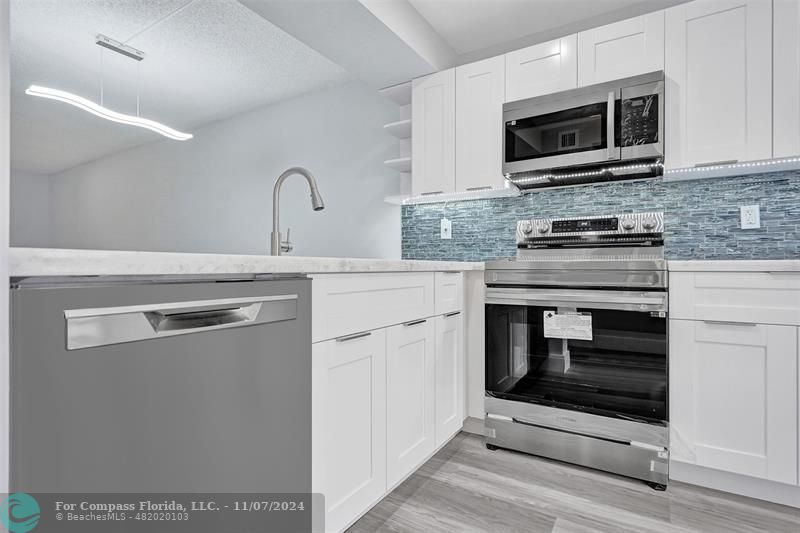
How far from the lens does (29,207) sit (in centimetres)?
280

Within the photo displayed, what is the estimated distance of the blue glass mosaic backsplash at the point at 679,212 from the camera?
2.00 meters

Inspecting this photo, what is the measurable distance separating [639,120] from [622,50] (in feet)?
1.32

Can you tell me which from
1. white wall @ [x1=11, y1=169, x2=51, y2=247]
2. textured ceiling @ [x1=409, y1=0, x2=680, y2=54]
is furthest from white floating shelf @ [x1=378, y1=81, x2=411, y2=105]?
white wall @ [x1=11, y1=169, x2=51, y2=247]

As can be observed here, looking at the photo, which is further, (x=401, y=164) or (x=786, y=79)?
(x=401, y=164)

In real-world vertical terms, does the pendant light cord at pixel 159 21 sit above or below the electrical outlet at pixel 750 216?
above

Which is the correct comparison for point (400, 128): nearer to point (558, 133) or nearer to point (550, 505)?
point (558, 133)

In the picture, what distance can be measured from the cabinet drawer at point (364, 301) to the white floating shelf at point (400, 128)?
142 cm

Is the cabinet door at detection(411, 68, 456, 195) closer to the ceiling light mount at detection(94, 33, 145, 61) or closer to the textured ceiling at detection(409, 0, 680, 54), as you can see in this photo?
the textured ceiling at detection(409, 0, 680, 54)

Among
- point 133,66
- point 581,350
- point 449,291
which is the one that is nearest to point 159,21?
point 133,66

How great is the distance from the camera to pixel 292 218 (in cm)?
366

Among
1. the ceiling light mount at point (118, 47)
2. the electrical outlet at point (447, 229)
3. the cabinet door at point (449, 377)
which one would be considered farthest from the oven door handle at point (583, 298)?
the ceiling light mount at point (118, 47)

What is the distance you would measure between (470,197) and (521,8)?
3.73ft

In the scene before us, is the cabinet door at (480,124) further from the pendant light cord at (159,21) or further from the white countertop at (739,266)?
the pendant light cord at (159,21)

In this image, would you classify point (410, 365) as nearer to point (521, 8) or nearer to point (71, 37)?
point (521, 8)
